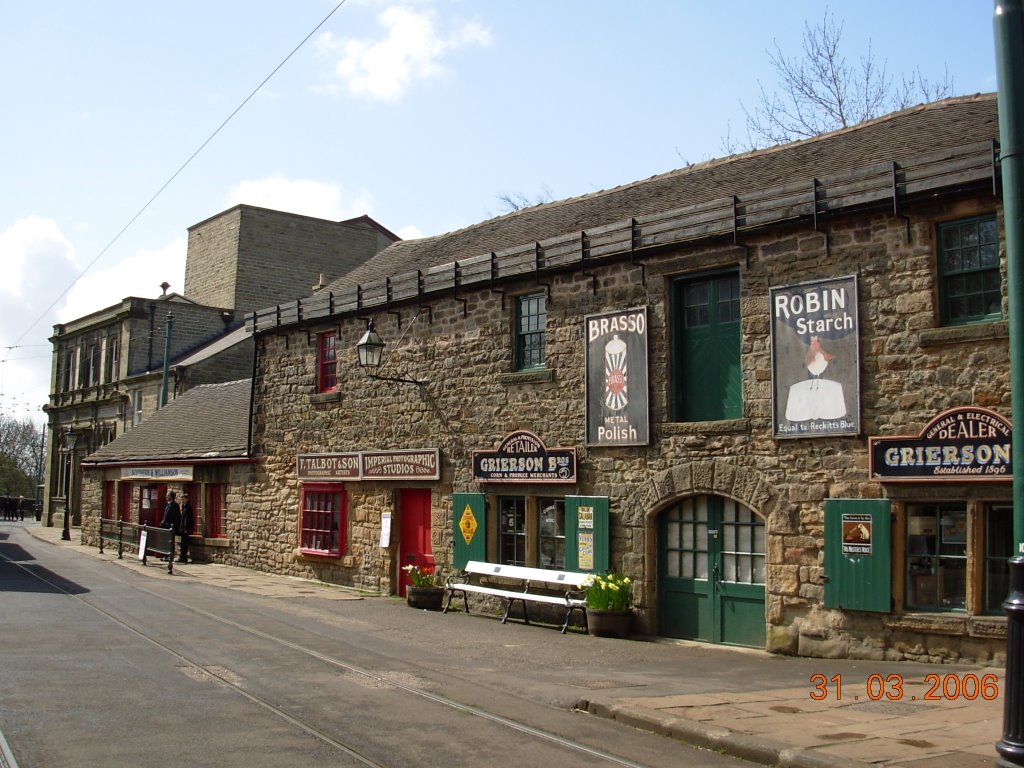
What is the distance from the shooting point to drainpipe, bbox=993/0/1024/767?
19.9 feet

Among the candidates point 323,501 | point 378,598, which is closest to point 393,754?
point 378,598

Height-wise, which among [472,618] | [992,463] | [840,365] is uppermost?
[840,365]

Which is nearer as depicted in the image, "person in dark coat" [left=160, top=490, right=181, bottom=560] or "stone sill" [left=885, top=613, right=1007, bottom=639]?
"stone sill" [left=885, top=613, right=1007, bottom=639]

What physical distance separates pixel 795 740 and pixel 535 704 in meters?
2.54

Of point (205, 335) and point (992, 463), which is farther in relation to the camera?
point (205, 335)

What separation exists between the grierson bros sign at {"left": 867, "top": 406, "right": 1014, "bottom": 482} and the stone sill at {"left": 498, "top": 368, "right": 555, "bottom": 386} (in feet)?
17.4

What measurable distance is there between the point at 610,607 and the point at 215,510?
13970 mm

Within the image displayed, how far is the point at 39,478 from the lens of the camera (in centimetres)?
9212

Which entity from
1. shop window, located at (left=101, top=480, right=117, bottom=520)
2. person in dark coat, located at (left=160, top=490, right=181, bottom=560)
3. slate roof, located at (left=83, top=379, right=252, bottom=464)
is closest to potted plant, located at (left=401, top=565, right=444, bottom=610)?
slate roof, located at (left=83, top=379, right=252, bottom=464)

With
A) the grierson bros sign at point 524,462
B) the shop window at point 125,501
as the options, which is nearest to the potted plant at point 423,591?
the grierson bros sign at point 524,462

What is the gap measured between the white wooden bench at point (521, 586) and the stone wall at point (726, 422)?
Answer: 0.73 meters

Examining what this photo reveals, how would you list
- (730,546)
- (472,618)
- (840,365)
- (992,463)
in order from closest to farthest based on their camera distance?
(992,463) < (840,365) < (730,546) < (472,618)

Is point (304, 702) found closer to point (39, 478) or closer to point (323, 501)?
point (323, 501)

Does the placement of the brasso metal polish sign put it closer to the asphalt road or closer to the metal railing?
the asphalt road
